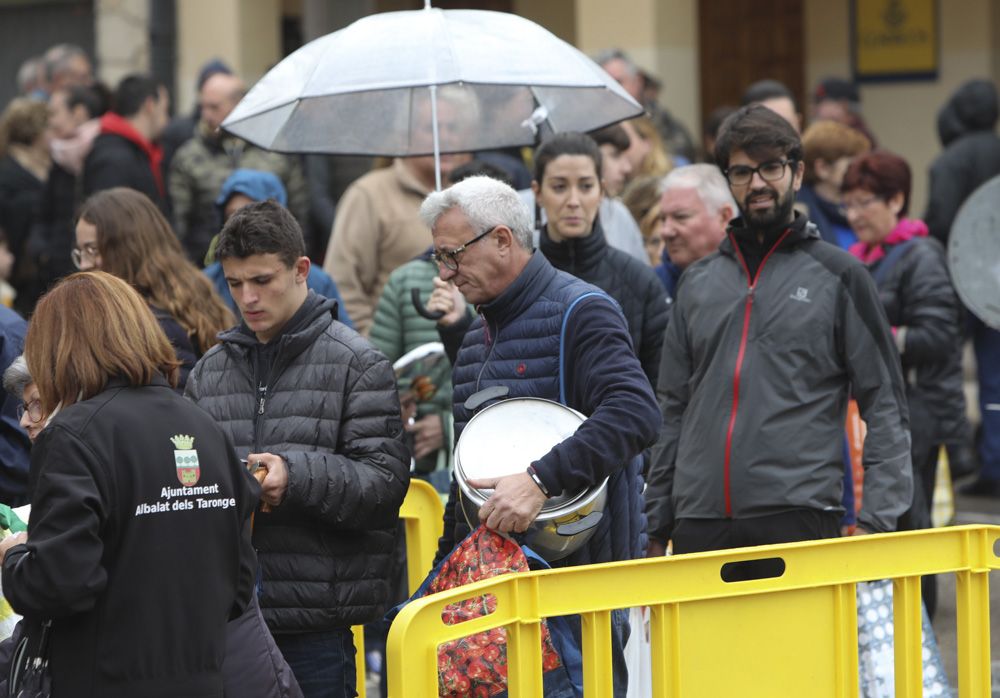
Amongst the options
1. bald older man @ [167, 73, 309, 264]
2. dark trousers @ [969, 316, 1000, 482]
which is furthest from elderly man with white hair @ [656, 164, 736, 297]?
dark trousers @ [969, 316, 1000, 482]

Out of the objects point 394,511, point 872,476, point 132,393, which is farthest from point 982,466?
point 132,393

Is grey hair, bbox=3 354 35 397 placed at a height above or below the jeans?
above

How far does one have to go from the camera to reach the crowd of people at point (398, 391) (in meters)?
3.41

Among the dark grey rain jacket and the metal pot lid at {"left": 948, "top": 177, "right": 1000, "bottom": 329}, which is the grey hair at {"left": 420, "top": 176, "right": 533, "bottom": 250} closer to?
the dark grey rain jacket

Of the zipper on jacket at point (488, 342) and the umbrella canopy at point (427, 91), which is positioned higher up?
the umbrella canopy at point (427, 91)

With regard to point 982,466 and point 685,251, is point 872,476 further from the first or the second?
point 982,466

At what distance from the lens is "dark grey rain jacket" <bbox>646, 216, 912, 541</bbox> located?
15.4 ft

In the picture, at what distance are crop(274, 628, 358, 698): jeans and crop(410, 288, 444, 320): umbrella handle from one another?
1517 millimetres

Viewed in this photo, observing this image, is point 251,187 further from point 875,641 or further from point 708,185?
point 875,641

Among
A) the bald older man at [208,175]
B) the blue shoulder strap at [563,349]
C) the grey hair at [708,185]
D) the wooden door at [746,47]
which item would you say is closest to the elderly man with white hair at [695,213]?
the grey hair at [708,185]

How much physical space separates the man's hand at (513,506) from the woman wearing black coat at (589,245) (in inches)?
67.0

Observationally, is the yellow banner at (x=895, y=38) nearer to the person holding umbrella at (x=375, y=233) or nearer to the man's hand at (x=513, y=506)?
the person holding umbrella at (x=375, y=233)

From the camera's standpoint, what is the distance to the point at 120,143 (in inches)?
363

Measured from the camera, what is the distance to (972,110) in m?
9.57
